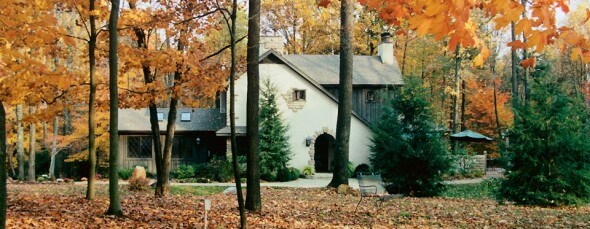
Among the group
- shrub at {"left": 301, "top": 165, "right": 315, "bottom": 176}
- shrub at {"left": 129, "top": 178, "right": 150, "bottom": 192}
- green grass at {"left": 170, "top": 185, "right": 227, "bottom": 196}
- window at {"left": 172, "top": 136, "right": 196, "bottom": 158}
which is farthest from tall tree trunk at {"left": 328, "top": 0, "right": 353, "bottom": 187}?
window at {"left": 172, "top": 136, "right": 196, "bottom": 158}

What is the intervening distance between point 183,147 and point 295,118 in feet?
20.2

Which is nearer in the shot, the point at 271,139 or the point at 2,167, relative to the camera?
the point at 2,167

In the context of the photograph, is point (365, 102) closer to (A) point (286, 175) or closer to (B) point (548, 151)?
(A) point (286, 175)

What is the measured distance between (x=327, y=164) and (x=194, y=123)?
7.40 meters

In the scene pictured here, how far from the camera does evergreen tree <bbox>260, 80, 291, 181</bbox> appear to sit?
24.1 meters

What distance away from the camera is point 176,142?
91.4 ft

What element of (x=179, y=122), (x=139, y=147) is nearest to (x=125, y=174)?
(x=139, y=147)

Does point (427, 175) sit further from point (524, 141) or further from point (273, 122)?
point (273, 122)

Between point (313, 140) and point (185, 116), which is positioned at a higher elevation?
point (185, 116)

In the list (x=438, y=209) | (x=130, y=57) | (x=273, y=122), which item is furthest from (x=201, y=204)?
(x=273, y=122)

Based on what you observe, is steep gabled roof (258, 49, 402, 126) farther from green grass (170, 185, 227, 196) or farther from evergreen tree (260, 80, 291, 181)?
green grass (170, 185, 227, 196)

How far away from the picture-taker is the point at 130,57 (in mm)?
11195

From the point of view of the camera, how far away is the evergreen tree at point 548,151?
12.8 m

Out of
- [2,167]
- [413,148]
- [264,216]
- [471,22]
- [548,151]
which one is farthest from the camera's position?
[413,148]
